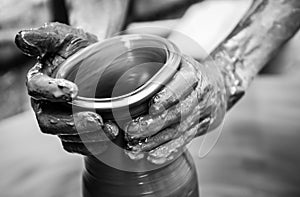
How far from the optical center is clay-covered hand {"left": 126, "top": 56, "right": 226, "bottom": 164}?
792mm

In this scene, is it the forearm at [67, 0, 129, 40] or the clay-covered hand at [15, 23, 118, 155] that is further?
the forearm at [67, 0, 129, 40]

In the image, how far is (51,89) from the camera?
732 mm

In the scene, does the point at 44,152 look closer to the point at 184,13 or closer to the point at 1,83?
the point at 1,83

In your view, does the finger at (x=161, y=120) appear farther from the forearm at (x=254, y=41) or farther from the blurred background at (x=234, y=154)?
the forearm at (x=254, y=41)

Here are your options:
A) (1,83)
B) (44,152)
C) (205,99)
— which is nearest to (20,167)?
(44,152)

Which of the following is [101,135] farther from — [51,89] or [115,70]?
[115,70]

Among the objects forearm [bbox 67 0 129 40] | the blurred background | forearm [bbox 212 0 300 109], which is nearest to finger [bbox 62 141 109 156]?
the blurred background

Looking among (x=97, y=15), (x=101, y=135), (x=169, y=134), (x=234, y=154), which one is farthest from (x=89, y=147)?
(x=97, y=15)

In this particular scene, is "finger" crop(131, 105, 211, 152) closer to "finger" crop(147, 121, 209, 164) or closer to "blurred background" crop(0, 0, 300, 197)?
"finger" crop(147, 121, 209, 164)

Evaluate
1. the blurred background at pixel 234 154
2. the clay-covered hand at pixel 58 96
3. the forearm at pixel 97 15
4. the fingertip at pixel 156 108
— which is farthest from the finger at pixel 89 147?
the forearm at pixel 97 15

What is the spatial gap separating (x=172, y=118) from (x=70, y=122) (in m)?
0.19

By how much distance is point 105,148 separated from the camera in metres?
0.82

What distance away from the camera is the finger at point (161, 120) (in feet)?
2.58

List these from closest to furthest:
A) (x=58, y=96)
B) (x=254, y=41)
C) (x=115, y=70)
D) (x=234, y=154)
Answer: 1. (x=58, y=96)
2. (x=115, y=70)
3. (x=234, y=154)
4. (x=254, y=41)
